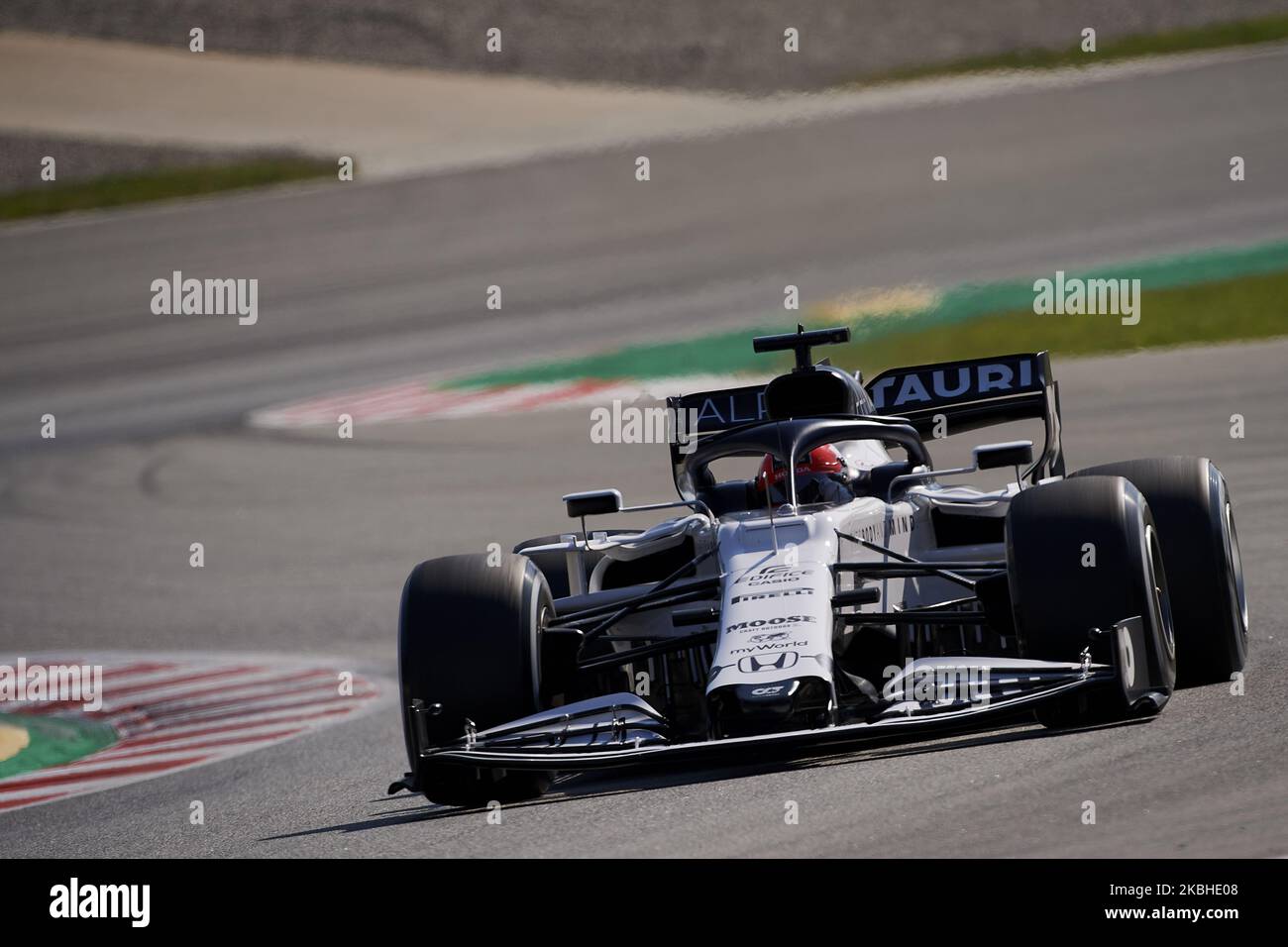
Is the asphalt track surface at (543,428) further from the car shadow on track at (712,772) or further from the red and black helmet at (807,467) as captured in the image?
the red and black helmet at (807,467)

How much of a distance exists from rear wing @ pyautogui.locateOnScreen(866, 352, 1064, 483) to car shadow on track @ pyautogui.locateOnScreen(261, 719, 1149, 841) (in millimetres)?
2066

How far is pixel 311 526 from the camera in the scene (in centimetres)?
1614

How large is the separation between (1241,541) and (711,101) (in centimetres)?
1991

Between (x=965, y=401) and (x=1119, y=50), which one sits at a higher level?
(x=1119, y=50)

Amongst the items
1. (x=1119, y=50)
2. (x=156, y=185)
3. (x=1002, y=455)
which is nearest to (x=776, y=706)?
(x=1002, y=455)

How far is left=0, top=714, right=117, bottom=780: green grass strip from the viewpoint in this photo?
35.8 feet

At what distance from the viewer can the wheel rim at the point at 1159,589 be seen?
7.29m

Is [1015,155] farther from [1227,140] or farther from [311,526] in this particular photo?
[311,526]

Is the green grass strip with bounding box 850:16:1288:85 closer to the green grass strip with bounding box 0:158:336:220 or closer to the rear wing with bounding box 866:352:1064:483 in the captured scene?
the green grass strip with bounding box 0:158:336:220

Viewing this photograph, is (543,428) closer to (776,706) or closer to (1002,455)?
(1002,455)

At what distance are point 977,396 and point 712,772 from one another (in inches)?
112

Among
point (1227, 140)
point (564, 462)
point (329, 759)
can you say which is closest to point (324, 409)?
point (564, 462)

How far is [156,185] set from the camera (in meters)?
30.4

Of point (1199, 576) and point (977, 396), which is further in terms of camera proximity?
point (977, 396)
